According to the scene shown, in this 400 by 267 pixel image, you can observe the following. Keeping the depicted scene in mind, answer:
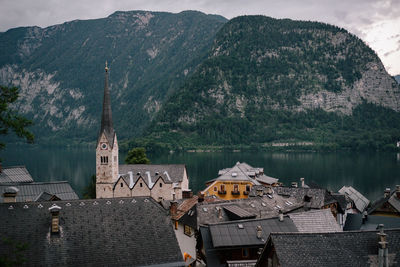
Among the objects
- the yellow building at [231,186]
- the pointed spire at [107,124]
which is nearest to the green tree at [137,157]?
the pointed spire at [107,124]

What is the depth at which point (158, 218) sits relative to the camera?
99.3 ft

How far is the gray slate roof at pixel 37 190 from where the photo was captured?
52594 mm

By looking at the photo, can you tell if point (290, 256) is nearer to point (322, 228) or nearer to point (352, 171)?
point (322, 228)

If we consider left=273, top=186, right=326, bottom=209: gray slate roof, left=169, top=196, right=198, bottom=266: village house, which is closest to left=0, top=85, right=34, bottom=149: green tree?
left=169, top=196, right=198, bottom=266: village house

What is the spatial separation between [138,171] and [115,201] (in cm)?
4444

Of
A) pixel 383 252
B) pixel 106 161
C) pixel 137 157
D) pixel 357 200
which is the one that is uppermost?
pixel 383 252

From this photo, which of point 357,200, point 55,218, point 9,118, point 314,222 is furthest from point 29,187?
point 357,200

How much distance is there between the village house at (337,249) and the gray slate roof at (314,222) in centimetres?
1355

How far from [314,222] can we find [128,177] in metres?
41.6

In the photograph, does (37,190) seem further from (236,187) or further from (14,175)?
(236,187)

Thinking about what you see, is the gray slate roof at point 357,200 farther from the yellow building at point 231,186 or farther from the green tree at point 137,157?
the green tree at point 137,157

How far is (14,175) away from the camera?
58750mm

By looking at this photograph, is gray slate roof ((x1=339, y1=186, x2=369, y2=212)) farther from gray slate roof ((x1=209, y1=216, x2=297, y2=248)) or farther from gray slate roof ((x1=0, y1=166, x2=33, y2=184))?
gray slate roof ((x1=0, y1=166, x2=33, y2=184))

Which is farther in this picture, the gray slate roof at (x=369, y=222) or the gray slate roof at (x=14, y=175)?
the gray slate roof at (x=14, y=175)
